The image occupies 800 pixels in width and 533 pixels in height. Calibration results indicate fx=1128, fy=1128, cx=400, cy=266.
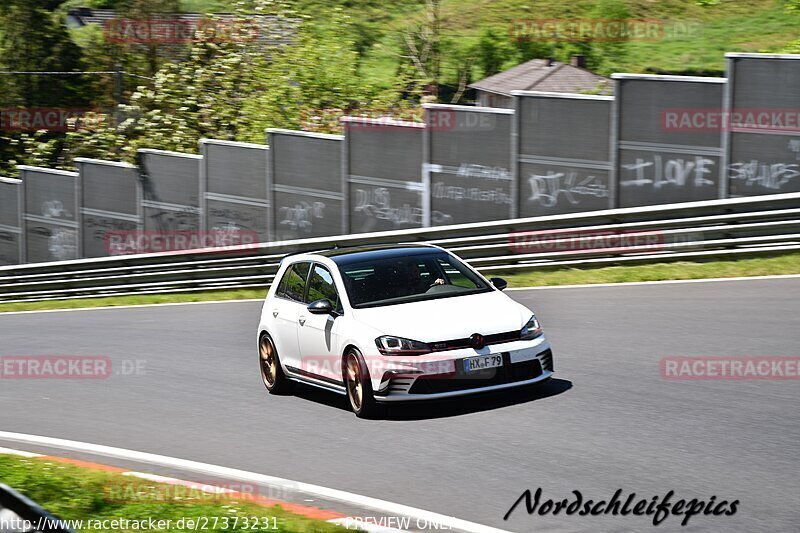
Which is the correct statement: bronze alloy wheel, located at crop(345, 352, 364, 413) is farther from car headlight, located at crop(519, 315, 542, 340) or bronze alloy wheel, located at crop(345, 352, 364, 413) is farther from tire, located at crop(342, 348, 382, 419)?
car headlight, located at crop(519, 315, 542, 340)

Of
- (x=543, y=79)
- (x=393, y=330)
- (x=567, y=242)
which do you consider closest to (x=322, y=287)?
(x=393, y=330)

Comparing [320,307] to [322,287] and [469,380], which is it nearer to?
[322,287]

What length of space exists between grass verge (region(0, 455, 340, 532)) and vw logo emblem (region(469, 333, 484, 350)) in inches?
111

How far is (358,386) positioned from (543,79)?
117 ft

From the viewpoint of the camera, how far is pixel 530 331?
10.4 m

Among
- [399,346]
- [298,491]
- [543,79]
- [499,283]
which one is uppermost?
[543,79]

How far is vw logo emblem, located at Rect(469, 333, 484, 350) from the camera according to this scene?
10.0 meters

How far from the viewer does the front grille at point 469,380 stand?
10.0m

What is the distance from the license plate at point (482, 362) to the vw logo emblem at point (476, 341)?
0.10 meters

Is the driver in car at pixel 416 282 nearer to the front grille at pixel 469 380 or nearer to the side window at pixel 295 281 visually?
the side window at pixel 295 281

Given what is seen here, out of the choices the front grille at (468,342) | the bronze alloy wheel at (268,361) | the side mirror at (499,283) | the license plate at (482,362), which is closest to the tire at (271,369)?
the bronze alloy wheel at (268,361)

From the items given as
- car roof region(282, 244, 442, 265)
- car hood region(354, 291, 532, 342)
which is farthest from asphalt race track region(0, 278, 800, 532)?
car roof region(282, 244, 442, 265)

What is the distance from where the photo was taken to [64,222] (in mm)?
32438

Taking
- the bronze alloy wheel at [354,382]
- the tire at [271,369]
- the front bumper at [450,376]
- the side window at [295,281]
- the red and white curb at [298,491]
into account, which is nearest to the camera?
the red and white curb at [298,491]
